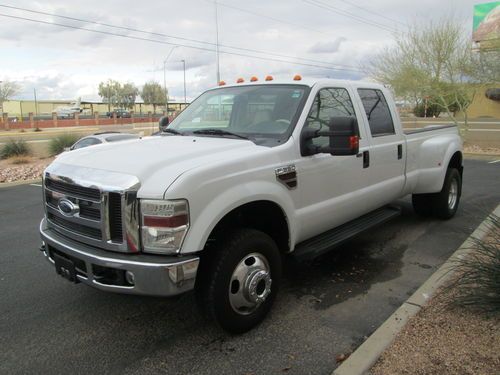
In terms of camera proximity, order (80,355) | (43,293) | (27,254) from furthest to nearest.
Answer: (27,254), (43,293), (80,355)

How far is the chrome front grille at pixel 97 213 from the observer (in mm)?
2922

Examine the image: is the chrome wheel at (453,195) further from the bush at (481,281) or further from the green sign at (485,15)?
the green sign at (485,15)

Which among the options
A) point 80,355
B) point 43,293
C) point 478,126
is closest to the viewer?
point 80,355

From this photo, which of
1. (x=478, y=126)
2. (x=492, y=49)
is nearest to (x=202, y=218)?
(x=492, y=49)

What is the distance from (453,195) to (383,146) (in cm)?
253

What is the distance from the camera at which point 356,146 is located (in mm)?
3617

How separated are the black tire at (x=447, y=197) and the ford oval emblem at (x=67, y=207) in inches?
197

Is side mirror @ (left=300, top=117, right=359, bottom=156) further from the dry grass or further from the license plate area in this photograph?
the dry grass

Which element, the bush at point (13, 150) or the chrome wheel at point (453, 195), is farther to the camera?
the bush at point (13, 150)

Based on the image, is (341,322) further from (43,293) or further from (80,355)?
(43,293)

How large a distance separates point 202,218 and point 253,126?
4.44ft

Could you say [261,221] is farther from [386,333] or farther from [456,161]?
[456,161]

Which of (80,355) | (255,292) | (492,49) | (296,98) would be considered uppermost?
(492,49)

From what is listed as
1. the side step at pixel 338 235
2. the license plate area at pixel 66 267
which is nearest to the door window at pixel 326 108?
the side step at pixel 338 235
